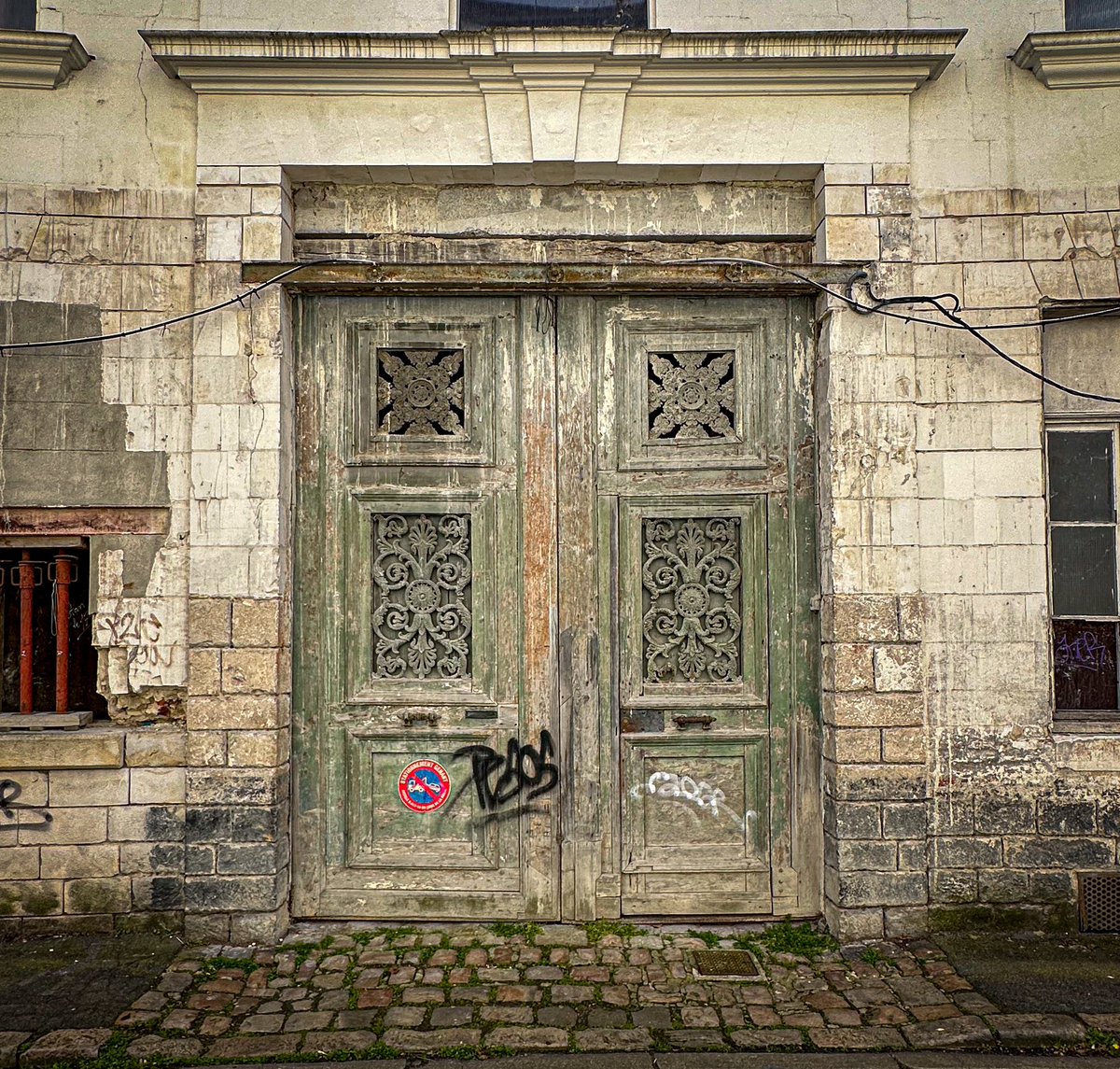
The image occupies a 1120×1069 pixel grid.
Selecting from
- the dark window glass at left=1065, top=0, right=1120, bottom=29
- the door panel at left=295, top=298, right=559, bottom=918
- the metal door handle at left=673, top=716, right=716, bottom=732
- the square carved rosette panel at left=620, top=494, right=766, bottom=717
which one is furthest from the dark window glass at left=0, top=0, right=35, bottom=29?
the dark window glass at left=1065, top=0, right=1120, bottom=29

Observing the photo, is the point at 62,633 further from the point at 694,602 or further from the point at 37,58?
the point at 694,602

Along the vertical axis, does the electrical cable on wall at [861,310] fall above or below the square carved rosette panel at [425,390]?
above

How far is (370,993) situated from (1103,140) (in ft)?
17.1

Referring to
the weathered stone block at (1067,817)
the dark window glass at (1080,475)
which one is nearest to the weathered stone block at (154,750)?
Answer: the weathered stone block at (1067,817)

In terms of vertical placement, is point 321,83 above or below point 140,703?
above

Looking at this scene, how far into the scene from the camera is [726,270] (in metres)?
4.53

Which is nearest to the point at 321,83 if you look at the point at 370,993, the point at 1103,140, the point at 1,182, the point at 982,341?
the point at 1,182

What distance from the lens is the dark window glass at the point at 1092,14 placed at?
465 cm

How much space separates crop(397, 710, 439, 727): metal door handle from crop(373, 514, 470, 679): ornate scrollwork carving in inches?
6.7

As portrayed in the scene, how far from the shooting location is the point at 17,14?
4.64 meters

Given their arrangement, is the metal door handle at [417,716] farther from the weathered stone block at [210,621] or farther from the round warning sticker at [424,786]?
the weathered stone block at [210,621]

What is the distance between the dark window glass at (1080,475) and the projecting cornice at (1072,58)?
67.1 inches

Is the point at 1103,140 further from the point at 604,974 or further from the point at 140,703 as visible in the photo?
the point at 140,703

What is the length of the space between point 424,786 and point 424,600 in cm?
92
